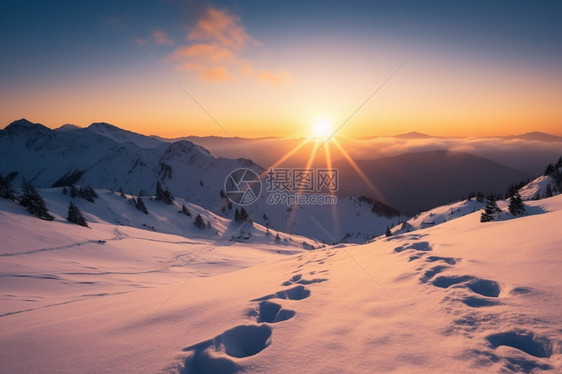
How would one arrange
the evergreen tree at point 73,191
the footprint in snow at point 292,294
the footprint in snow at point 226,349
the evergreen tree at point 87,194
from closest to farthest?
the footprint in snow at point 226,349, the footprint in snow at point 292,294, the evergreen tree at point 73,191, the evergreen tree at point 87,194

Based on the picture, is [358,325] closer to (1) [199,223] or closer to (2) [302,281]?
(2) [302,281]

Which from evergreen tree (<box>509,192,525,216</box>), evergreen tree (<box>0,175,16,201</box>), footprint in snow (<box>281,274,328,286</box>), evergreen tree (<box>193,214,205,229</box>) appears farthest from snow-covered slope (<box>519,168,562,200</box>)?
evergreen tree (<box>0,175,16,201</box>)

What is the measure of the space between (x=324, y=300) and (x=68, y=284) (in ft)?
43.8

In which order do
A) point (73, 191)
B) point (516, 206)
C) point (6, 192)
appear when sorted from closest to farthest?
point (516, 206), point (6, 192), point (73, 191)

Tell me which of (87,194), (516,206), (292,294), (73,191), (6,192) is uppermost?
(73,191)

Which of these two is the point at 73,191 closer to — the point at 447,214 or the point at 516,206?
the point at 516,206

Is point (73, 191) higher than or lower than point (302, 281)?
higher

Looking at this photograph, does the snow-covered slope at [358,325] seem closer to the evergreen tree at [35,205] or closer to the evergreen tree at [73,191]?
the evergreen tree at [35,205]

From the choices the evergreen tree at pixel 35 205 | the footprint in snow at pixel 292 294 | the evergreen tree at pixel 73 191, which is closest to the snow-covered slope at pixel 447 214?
the footprint in snow at pixel 292 294

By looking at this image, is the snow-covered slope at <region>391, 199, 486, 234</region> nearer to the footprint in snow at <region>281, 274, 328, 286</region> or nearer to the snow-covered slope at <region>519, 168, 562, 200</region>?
the snow-covered slope at <region>519, 168, 562, 200</region>

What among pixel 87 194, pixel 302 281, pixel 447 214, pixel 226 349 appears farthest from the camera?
pixel 447 214

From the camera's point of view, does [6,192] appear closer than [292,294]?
No

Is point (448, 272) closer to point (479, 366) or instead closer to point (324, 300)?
point (324, 300)

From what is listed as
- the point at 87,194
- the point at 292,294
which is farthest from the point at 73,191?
the point at 292,294
